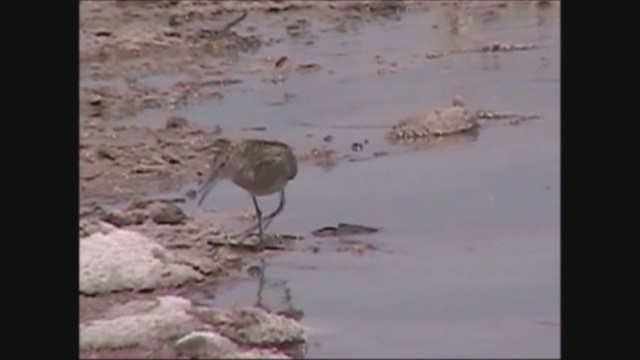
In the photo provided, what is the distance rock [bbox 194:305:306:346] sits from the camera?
5801 mm

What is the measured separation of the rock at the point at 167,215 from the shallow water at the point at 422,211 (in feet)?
1.24

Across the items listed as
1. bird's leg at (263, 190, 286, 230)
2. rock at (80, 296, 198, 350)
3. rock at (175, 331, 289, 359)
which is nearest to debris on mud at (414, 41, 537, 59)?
bird's leg at (263, 190, 286, 230)

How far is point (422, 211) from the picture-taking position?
7926 millimetres

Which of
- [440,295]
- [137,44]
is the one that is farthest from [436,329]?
[137,44]

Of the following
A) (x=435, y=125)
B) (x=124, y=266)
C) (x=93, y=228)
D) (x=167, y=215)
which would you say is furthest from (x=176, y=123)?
(x=124, y=266)

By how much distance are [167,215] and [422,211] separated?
1.30m

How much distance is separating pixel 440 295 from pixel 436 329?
46 centimetres

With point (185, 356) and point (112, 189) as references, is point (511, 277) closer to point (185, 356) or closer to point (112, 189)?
point (185, 356)

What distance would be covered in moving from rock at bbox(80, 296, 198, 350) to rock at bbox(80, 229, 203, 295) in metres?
0.43

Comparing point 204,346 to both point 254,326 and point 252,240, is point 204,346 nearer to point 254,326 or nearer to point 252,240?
point 254,326

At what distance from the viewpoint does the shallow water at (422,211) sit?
6066mm

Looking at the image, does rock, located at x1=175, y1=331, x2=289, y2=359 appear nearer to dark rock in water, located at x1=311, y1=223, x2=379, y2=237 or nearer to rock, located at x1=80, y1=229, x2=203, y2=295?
rock, located at x1=80, y1=229, x2=203, y2=295
